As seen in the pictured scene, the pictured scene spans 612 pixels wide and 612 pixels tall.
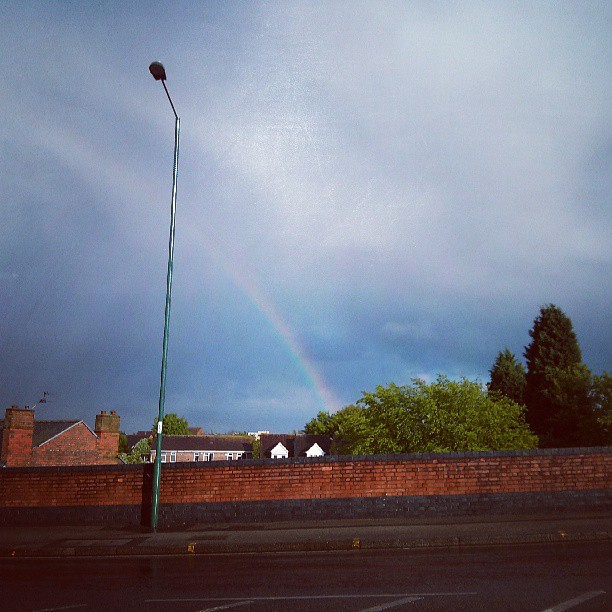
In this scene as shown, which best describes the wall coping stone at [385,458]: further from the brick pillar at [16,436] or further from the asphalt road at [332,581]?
the brick pillar at [16,436]

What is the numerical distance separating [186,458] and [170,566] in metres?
82.4

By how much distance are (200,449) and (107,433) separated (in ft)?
163

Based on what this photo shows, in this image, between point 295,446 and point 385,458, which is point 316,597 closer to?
point 385,458

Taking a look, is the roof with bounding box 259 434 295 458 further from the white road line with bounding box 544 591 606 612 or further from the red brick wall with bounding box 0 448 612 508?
the white road line with bounding box 544 591 606 612

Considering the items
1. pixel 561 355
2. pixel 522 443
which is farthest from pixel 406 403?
pixel 561 355

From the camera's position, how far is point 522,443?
22.5m

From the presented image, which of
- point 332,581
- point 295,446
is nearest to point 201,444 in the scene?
point 295,446

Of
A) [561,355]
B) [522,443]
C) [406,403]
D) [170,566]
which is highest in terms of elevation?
[561,355]

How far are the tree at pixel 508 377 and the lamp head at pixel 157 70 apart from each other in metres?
39.7

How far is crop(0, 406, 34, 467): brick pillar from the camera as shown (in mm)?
30609

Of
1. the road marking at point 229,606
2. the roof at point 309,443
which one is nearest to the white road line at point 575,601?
the road marking at point 229,606

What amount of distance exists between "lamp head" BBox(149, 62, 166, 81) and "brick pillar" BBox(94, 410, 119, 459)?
32.9m

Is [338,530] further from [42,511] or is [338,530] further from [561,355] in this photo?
[561,355]

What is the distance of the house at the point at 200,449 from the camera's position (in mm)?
85438
